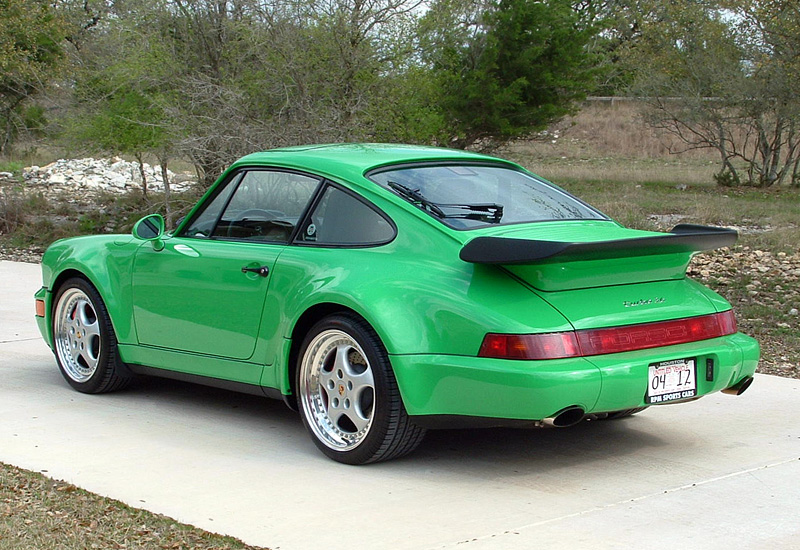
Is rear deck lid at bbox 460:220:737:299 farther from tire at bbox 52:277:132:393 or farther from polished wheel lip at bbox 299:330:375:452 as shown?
tire at bbox 52:277:132:393

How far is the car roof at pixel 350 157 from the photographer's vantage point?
5594mm

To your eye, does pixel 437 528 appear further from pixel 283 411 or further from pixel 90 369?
pixel 90 369

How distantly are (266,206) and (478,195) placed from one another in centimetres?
113

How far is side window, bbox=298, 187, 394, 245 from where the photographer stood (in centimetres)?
528

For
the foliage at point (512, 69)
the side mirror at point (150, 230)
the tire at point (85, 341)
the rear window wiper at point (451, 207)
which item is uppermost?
the foliage at point (512, 69)

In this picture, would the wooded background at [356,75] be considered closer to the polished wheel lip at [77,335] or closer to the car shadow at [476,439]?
the polished wheel lip at [77,335]

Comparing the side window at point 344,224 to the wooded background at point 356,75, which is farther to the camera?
the wooded background at point 356,75

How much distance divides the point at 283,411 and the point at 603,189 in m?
18.9

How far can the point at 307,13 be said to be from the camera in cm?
1608

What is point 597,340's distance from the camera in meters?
4.78

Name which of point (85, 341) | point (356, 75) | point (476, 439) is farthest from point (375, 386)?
point (356, 75)

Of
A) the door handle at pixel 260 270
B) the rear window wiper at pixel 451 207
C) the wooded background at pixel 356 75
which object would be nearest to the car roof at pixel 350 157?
the rear window wiper at pixel 451 207

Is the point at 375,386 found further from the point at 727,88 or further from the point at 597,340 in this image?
the point at 727,88

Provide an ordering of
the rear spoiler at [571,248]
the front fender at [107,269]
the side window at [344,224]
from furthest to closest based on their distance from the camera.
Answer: the front fender at [107,269]
the side window at [344,224]
the rear spoiler at [571,248]
